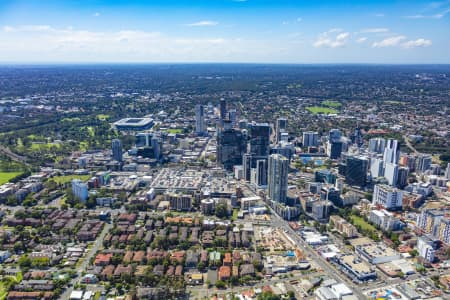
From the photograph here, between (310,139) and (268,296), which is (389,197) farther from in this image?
(310,139)

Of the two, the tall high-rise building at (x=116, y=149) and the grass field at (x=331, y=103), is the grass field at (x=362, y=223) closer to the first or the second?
the tall high-rise building at (x=116, y=149)

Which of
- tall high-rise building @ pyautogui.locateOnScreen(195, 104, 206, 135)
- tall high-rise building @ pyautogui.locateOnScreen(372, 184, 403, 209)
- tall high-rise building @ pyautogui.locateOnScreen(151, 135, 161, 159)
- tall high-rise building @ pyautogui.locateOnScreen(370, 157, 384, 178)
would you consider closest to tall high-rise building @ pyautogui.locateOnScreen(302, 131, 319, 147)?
tall high-rise building @ pyautogui.locateOnScreen(370, 157, 384, 178)

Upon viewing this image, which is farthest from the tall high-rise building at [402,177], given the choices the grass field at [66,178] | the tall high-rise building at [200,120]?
the grass field at [66,178]

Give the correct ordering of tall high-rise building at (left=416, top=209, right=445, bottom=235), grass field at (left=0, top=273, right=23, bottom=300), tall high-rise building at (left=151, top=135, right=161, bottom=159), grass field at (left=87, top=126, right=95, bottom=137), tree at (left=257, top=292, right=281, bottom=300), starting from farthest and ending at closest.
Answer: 1. grass field at (left=87, top=126, right=95, bottom=137)
2. tall high-rise building at (left=151, top=135, right=161, bottom=159)
3. tall high-rise building at (left=416, top=209, right=445, bottom=235)
4. grass field at (left=0, top=273, right=23, bottom=300)
5. tree at (left=257, top=292, right=281, bottom=300)

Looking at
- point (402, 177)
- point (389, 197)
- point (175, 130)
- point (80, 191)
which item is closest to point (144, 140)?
point (175, 130)

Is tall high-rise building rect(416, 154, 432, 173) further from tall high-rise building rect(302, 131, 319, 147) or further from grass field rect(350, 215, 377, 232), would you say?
grass field rect(350, 215, 377, 232)

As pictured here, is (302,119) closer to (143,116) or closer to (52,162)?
(143,116)

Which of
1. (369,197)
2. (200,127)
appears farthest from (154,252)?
(200,127)

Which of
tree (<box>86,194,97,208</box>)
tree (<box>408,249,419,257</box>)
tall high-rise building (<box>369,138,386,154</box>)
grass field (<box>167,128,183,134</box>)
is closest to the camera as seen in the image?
tree (<box>408,249,419,257</box>)
